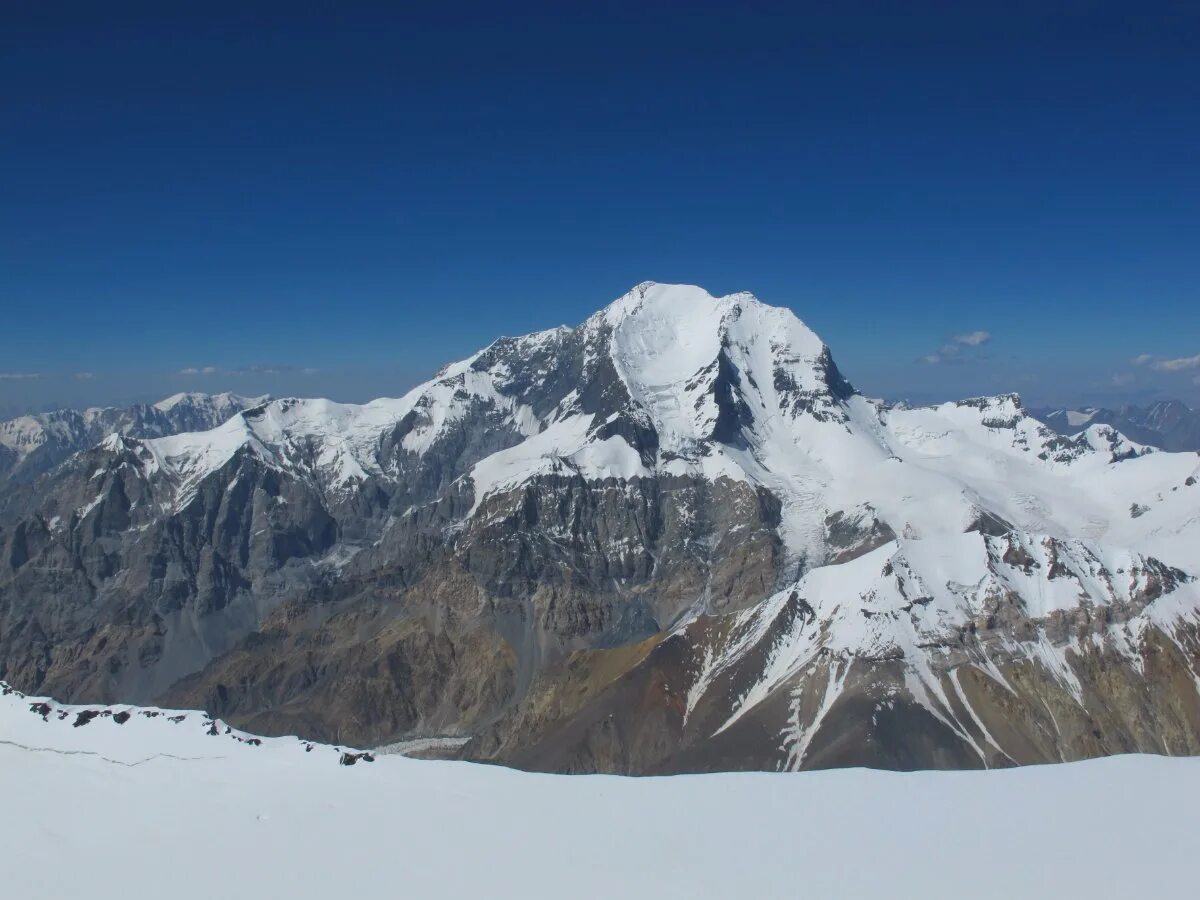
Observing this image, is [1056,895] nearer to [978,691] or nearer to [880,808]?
[880,808]

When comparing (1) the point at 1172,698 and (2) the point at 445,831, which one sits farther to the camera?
(1) the point at 1172,698

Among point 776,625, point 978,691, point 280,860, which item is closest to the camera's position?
point 280,860

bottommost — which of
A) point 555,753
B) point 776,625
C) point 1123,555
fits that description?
point 555,753

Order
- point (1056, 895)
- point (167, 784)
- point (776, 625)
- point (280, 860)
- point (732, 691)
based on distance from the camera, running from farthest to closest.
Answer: point (776, 625)
point (732, 691)
point (167, 784)
point (280, 860)
point (1056, 895)

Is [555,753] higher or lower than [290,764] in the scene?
lower

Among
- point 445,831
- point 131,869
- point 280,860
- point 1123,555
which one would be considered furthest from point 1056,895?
point 1123,555

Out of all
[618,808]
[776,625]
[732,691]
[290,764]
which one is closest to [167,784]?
[290,764]
